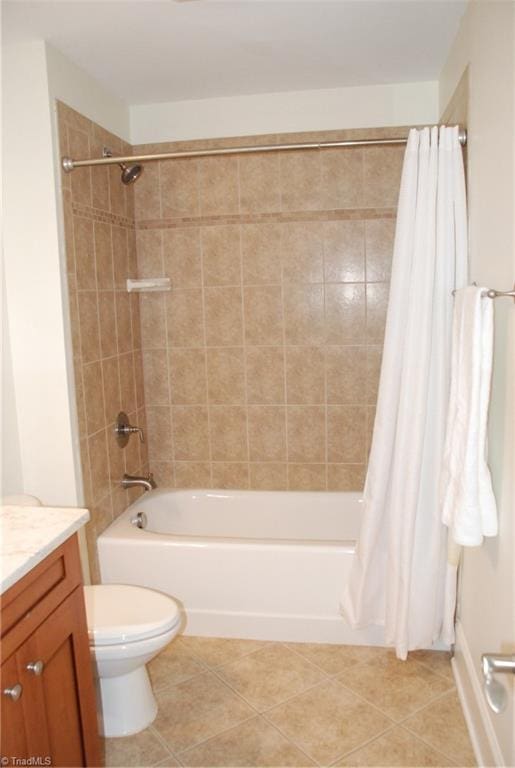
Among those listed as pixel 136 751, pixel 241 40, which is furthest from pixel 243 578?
pixel 241 40

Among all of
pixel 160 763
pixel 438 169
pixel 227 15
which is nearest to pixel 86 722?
pixel 160 763

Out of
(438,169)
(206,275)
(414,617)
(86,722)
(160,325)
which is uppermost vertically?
(438,169)

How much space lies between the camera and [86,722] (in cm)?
150

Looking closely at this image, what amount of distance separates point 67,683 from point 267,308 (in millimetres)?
2047

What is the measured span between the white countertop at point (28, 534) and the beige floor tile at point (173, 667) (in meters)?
1.19

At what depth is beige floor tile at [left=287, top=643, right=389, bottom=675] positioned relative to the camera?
2.37 metres

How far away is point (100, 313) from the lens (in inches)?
105

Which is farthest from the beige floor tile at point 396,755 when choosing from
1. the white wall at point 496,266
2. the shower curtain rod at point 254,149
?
the shower curtain rod at point 254,149

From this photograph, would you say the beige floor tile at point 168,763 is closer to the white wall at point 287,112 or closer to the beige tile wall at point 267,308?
the beige tile wall at point 267,308

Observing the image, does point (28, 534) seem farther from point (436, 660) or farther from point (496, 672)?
point (436, 660)

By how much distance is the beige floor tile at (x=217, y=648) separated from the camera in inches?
96.7

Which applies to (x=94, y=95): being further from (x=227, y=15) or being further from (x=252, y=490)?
(x=252, y=490)

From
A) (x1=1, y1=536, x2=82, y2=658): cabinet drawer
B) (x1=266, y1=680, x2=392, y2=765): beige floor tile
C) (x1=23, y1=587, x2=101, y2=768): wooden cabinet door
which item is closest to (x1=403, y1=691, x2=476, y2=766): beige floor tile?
(x1=266, y1=680, x2=392, y2=765): beige floor tile

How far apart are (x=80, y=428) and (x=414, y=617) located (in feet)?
4.97
